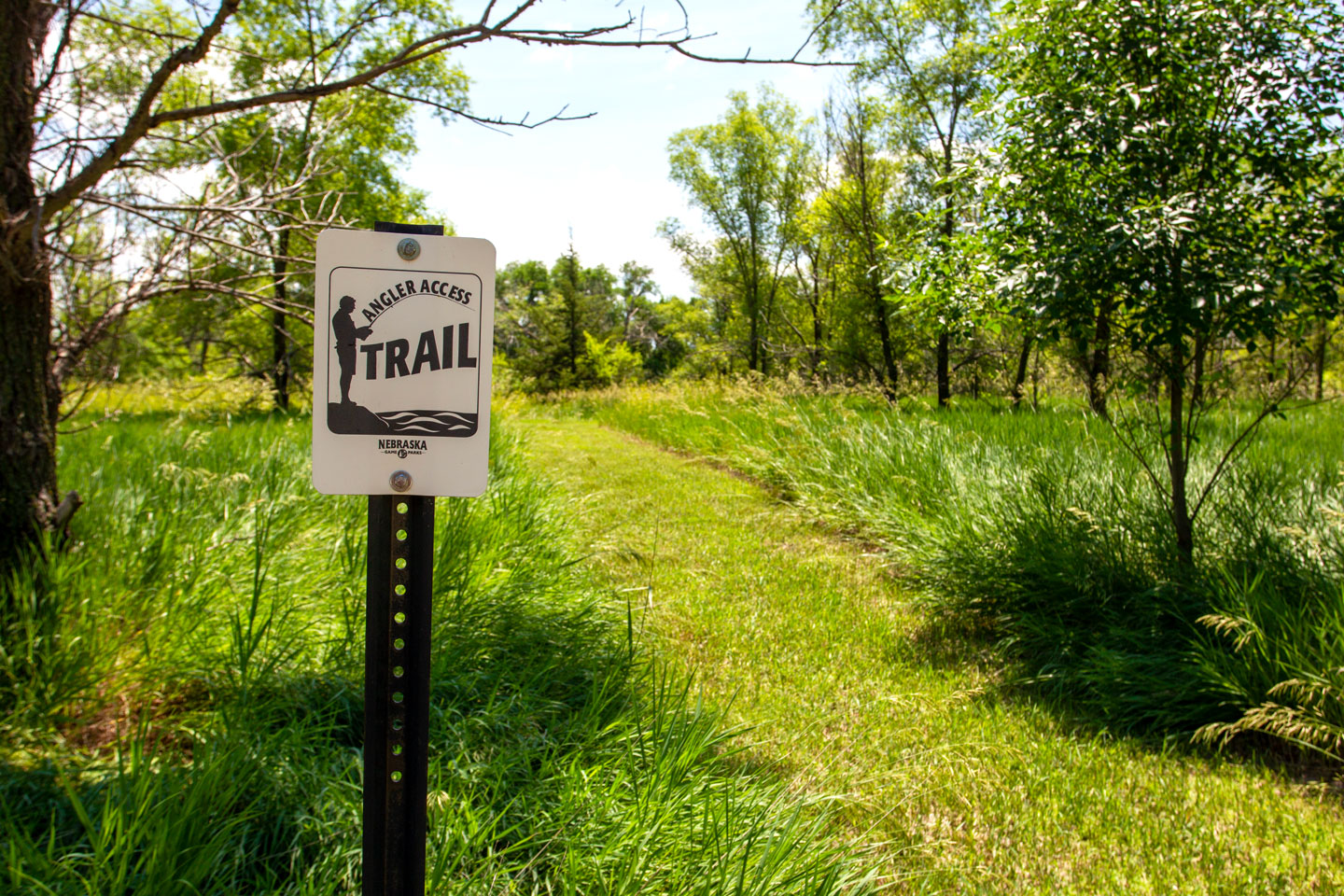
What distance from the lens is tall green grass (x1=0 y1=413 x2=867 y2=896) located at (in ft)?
6.30

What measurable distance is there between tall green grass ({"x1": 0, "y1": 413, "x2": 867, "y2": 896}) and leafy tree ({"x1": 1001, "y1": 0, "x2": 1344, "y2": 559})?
2681 millimetres

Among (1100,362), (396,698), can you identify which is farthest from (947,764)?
(1100,362)

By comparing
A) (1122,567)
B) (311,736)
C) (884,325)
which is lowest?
(311,736)

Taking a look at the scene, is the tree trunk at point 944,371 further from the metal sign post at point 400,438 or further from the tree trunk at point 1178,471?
the metal sign post at point 400,438

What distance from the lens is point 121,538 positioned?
3.47 meters

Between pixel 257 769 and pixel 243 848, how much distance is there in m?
0.19

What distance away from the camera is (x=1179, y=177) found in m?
4.11

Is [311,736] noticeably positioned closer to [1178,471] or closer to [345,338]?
[345,338]

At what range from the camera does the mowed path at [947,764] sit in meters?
2.59

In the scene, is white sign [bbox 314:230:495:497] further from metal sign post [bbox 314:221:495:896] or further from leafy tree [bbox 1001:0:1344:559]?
leafy tree [bbox 1001:0:1344:559]

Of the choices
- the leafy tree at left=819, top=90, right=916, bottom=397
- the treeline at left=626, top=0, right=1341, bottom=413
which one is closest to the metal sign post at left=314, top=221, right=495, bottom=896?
the treeline at left=626, top=0, right=1341, bottom=413

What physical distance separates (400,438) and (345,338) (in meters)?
0.18

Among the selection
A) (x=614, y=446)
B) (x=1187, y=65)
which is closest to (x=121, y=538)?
(x=1187, y=65)

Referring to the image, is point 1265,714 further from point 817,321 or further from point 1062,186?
point 817,321
